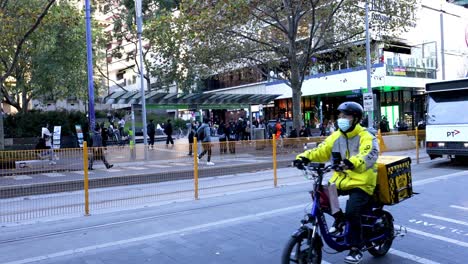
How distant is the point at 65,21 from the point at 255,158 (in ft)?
32.1

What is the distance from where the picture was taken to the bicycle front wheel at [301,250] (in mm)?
4270

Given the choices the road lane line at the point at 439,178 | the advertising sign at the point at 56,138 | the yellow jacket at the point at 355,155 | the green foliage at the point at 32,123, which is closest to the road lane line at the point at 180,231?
the yellow jacket at the point at 355,155

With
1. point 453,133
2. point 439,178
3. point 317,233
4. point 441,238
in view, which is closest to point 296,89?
point 453,133

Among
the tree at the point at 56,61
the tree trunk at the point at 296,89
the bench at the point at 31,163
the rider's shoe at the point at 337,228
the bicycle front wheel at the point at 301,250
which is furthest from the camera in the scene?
the tree at the point at 56,61

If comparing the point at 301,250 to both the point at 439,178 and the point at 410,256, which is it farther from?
the point at 439,178

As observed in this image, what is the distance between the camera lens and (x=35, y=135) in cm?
2920

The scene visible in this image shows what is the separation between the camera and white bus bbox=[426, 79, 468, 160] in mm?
14156

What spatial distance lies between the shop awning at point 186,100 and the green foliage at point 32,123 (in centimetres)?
843

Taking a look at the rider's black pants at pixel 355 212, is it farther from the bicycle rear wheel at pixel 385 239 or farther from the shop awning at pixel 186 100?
the shop awning at pixel 186 100

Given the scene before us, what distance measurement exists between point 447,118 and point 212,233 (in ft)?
35.9

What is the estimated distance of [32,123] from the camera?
2952 centimetres

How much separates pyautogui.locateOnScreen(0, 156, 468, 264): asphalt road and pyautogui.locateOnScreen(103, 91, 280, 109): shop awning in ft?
46.5

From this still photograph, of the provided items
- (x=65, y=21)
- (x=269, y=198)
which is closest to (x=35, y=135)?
(x=65, y=21)

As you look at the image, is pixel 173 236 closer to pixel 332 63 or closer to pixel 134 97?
pixel 134 97
